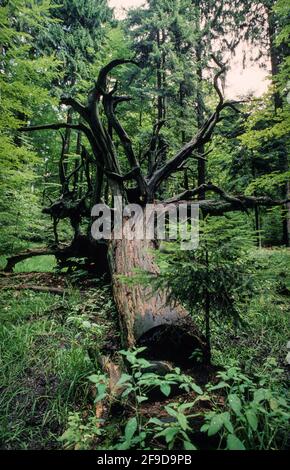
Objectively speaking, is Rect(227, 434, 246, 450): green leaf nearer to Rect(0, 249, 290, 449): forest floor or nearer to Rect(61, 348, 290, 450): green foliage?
Rect(61, 348, 290, 450): green foliage

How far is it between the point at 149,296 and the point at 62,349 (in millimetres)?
1089

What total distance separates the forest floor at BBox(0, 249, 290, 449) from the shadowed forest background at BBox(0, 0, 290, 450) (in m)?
0.02

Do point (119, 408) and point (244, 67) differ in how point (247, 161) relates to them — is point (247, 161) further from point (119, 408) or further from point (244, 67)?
point (119, 408)

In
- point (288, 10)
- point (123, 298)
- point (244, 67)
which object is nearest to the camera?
point (123, 298)

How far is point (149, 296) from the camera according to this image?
9.44 feet

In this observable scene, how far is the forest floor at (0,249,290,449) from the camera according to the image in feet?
7.06

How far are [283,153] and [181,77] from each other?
4.60 m

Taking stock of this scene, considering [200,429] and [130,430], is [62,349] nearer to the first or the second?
[130,430]

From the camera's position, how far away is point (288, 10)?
3.84 meters

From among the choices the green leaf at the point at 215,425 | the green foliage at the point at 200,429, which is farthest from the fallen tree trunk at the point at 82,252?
the green leaf at the point at 215,425
